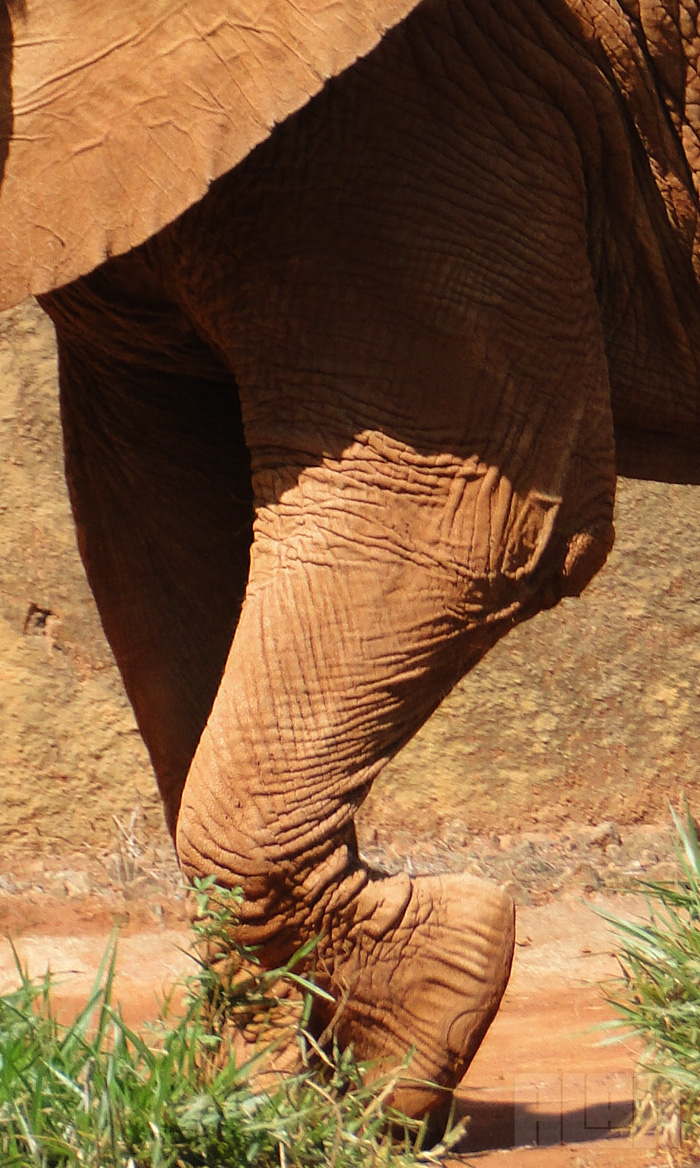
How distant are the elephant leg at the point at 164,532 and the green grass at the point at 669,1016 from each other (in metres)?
0.86

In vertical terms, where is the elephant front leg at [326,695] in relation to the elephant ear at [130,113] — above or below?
below

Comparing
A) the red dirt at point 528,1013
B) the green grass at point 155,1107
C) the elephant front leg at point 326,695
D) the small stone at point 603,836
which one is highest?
the elephant front leg at point 326,695

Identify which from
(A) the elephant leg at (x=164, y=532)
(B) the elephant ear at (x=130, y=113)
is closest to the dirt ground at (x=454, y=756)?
(A) the elephant leg at (x=164, y=532)

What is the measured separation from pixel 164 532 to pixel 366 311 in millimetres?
783

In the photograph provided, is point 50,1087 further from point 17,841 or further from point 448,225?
point 17,841

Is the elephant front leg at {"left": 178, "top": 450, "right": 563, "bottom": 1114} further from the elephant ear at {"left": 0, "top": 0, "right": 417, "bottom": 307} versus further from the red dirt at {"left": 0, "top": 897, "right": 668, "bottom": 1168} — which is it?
the elephant ear at {"left": 0, "top": 0, "right": 417, "bottom": 307}

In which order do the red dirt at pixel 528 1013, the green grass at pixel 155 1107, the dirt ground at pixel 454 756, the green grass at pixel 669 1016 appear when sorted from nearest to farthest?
the green grass at pixel 155 1107 → the green grass at pixel 669 1016 → the red dirt at pixel 528 1013 → the dirt ground at pixel 454 756

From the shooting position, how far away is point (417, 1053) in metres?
2.24

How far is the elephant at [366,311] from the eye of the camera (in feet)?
6.13

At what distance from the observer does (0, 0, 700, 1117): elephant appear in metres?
1.87

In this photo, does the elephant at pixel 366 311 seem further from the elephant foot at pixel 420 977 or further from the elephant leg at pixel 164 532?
the elephant leg at pixel 164 532

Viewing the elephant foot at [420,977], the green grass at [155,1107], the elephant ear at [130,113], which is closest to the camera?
the green grass at [155,1107]

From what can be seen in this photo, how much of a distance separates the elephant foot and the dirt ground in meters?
1.43

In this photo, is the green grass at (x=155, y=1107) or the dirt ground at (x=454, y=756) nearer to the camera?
the green grass at (x=155, y=1107)
